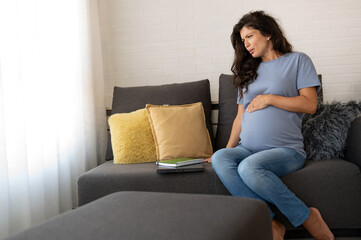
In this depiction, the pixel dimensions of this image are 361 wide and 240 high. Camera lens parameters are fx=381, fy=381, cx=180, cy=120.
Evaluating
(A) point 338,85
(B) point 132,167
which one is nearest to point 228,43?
(A) point 338,85

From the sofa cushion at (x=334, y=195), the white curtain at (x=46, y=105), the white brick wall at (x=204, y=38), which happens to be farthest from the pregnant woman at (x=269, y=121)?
the white curtain at (x=46, y=105)

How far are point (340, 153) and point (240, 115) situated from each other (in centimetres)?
65

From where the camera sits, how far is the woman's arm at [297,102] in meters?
2.10

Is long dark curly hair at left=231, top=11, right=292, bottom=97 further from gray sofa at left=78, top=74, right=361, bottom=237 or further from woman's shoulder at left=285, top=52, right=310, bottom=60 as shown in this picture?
gray sofa at left=78, top=74, right=361, bottom=237

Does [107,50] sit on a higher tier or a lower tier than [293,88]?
higher

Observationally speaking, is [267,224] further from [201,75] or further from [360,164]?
[201,75]

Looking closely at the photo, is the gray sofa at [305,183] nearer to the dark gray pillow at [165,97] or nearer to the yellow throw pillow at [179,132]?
the yellow throw pillow at [179,132]

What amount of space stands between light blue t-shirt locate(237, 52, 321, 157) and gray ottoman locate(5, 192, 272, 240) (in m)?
0.82

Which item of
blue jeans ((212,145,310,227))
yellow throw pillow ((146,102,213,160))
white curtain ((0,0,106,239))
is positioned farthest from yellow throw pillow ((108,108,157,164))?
blue jeans ((212,145,310,227))

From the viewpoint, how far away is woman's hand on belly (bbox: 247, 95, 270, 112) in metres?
2.16

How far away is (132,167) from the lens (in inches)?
94.7

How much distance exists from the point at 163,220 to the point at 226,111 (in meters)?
1.79

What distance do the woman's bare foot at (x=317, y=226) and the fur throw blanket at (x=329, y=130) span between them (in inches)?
18.9

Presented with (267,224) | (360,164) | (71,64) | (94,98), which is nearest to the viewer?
(267,224)
